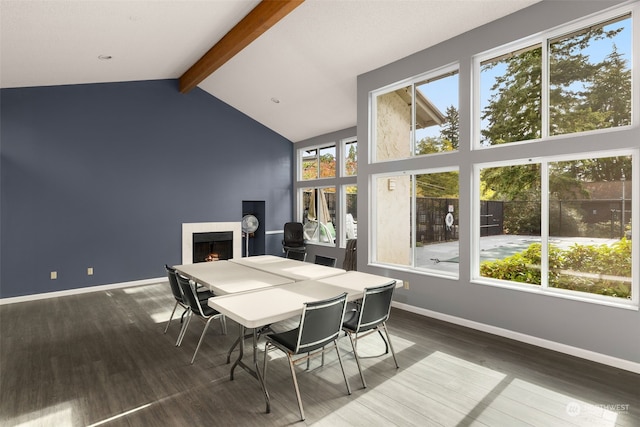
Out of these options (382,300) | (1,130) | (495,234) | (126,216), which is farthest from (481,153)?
(1,130)

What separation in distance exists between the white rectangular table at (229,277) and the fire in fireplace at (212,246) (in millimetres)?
2976

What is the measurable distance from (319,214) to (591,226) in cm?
547

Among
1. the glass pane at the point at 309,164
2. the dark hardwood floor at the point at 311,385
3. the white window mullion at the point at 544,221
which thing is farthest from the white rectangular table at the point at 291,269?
the glass pane at the point at 309,164

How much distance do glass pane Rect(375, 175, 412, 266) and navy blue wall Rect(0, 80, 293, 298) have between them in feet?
12.0

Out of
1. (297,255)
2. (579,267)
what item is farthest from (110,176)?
(579,267)

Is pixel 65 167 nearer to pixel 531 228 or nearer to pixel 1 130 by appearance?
pixel 1 130

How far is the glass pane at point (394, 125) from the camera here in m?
5.03

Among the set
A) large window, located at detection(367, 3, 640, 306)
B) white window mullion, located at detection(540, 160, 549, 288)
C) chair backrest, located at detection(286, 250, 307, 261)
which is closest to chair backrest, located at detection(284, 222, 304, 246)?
chair backrest, located at detection(286, 250, 307, 261)

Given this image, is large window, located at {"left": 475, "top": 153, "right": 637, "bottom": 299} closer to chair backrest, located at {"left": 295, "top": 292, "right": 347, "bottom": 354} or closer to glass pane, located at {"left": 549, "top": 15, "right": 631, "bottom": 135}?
glass pane, located at {"left": 549, "top": 15, "right": 631, "bottom": 135}

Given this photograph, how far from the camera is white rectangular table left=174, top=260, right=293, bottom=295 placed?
10.4 ft

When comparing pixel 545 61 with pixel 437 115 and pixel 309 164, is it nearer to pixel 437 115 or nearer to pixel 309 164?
pixel 437 115

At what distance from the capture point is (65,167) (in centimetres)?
561

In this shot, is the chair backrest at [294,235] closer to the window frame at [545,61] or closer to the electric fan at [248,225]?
the electric fan at [248,225]

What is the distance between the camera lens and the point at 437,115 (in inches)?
183
